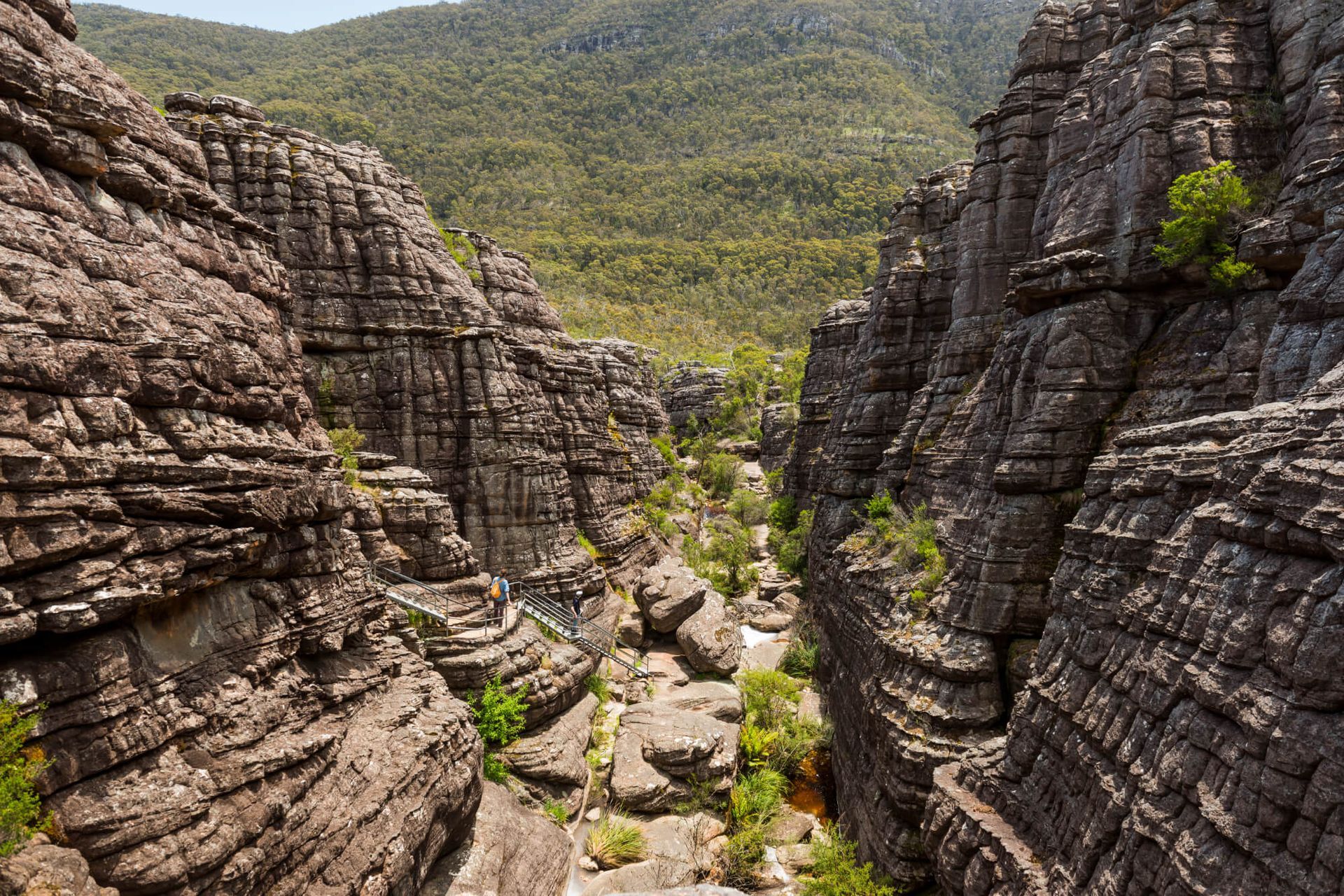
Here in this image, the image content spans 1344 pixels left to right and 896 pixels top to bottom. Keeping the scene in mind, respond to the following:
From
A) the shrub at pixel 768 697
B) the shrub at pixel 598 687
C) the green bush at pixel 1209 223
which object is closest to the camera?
the green bush at pixel 1209 223

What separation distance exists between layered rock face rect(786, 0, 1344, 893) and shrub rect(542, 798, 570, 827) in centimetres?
881

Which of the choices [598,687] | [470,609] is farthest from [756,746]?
[470,609]

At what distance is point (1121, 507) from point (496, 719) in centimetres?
1712

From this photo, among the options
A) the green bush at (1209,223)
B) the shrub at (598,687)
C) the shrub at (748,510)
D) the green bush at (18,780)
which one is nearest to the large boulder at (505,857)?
the shrub at (598,687)

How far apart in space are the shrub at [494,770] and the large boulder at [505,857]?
0.68 metres

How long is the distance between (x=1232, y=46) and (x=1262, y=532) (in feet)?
56.7

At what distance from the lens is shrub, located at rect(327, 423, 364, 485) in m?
20.3

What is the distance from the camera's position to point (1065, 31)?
1008 inches

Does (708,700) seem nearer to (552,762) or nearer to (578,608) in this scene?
(578,608)

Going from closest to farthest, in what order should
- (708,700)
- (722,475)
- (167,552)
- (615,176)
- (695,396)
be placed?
(167,552) → (708,700) → (722,475) → (695,396) → (615,176)

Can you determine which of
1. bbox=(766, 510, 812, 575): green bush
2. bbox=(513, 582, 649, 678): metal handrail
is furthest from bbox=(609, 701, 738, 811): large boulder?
bbox=(766, 510, 812, 575): green bush

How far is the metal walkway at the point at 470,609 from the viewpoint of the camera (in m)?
19.8

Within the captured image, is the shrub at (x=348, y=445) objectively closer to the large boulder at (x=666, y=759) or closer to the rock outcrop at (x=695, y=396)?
the large boulder at (x=666, y=759)

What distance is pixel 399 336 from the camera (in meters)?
26.1
